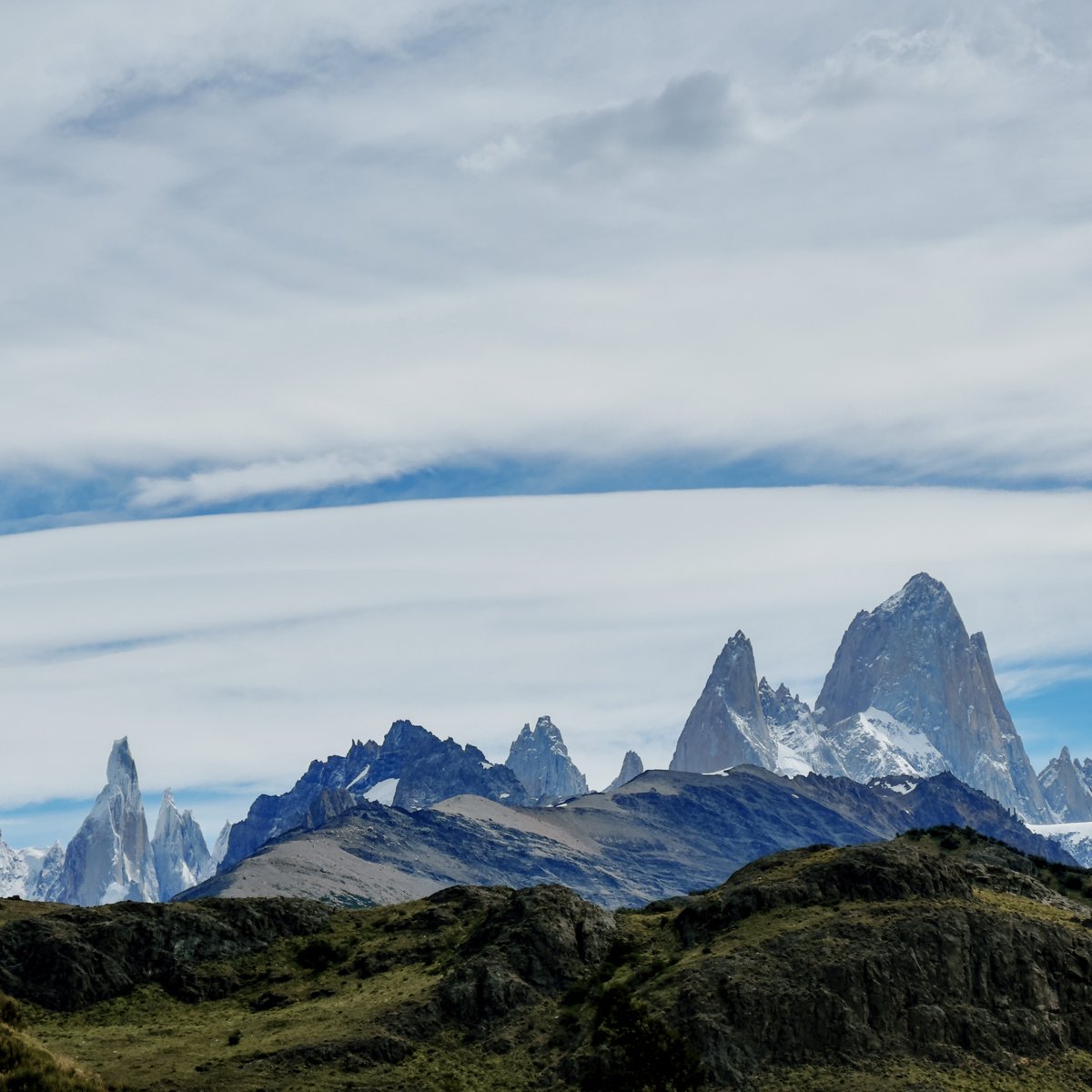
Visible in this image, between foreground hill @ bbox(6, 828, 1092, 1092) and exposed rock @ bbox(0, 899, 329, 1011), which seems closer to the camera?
foreground hill @ bbox(6, 828, 1092, 1092)

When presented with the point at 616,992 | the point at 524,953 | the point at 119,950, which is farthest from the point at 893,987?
the point at 119,950

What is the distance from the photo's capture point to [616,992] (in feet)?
531

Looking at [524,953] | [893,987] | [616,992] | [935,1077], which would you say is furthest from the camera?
[524,953]

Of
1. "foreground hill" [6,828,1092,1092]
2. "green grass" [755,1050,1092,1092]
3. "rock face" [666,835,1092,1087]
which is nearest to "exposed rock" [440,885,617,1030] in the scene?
"foreground hill" [6,828,1092,1092]

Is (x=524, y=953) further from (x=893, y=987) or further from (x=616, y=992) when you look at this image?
(x=893, y=987)

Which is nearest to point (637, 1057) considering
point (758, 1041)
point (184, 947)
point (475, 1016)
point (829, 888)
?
point (758, 1041)

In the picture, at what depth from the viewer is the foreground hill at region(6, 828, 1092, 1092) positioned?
498ft

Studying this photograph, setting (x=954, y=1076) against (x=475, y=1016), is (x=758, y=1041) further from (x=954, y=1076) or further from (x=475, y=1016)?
(x=475, y=1016)

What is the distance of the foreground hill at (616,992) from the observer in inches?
5979

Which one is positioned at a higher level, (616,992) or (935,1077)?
(616,992)

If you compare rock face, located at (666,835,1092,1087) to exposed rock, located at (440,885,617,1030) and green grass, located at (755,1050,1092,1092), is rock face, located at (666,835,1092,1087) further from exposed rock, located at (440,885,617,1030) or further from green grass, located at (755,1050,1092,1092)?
exposed rock, located at (440,885,617,1030)

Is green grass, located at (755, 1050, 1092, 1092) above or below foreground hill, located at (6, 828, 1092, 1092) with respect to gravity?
below

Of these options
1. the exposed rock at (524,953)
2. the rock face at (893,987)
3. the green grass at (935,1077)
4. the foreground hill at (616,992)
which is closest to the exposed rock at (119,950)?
the foreground hill at (616,992)

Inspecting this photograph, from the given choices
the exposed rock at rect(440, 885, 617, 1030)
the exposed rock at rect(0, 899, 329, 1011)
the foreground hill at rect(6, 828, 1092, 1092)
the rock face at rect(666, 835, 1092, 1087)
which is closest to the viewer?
the foreground hill at rect(6, 828, 1092, 1092)
